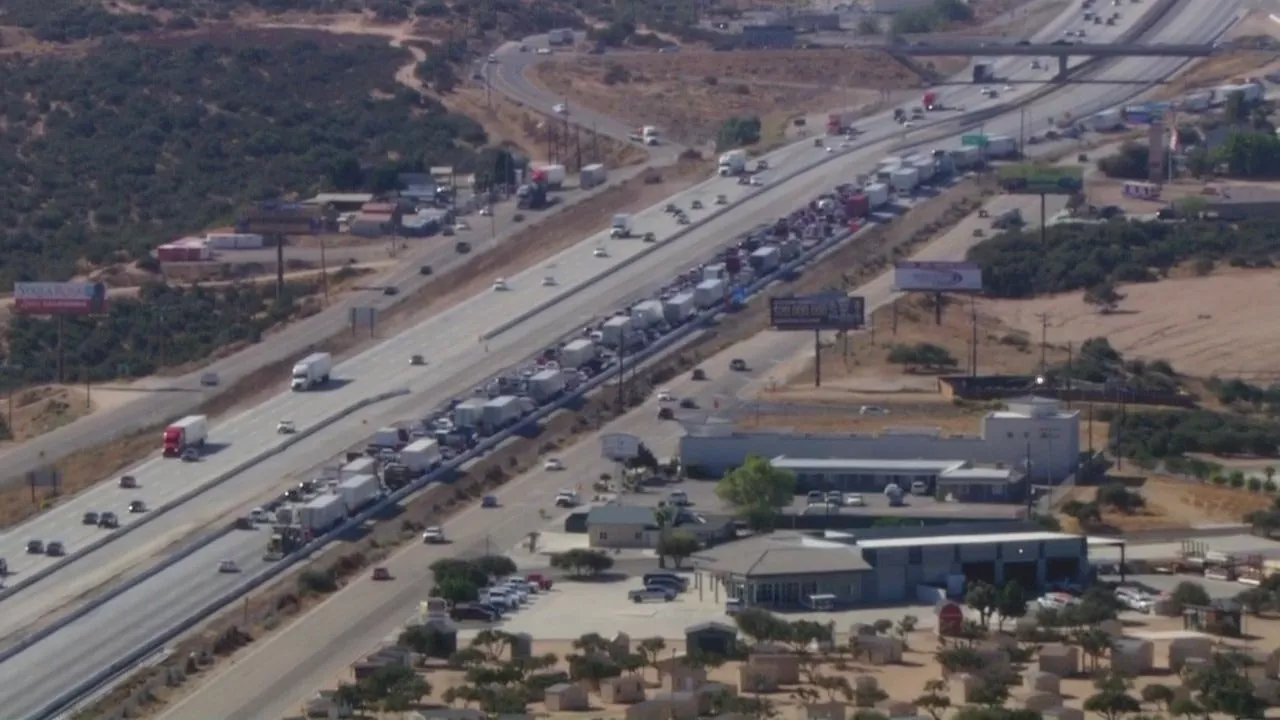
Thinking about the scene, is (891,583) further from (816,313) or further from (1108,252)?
(1108,252)

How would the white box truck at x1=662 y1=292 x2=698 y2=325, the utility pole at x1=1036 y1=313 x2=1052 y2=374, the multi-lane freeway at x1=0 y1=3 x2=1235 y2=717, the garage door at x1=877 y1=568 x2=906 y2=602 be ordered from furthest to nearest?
the white box truck at x1=662 y1=292 x2=698 y2=325
the utility pole at x1=1036 y1=313 x2=1052 y2=374
the garage door at x1=877 y1=568 x2=906 y2=602
the multi-lane freeway at x1=0 y1=3 x2=1235 y2=717

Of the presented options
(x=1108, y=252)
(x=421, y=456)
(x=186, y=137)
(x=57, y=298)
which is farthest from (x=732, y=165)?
(x=421, y=456)

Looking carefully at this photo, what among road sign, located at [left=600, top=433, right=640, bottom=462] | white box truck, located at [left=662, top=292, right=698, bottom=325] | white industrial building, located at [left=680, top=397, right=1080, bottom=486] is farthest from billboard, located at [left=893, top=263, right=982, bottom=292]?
road sign, located at [left=600, top=433, right=640, bottom=462]

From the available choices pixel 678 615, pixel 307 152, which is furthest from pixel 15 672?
pixel 307 152

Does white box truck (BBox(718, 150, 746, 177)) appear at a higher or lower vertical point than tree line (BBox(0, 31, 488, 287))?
higher

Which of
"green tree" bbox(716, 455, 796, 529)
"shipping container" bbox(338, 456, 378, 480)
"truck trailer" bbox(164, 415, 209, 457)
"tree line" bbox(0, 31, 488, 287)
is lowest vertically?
"tree line" bbox(0, 31, 488, 287)

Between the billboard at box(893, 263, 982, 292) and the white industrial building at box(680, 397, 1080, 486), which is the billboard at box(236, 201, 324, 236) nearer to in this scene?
the billboard at box(893, 263, 982, 292)

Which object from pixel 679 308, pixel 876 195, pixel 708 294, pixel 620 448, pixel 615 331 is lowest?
pixel 876 195
